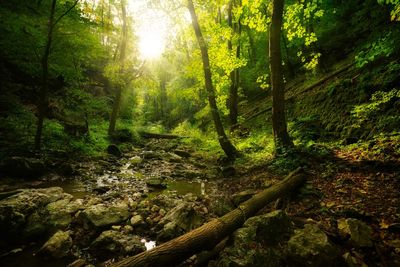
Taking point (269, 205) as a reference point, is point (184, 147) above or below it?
above

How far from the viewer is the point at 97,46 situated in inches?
481

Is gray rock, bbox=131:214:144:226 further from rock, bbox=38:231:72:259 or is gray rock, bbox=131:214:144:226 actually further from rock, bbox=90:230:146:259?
rock, bbox=38:231:72:259

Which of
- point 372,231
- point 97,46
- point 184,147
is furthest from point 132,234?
point 184,147

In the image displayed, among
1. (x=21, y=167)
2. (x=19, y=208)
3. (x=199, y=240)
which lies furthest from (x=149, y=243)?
(x=21, y=167)

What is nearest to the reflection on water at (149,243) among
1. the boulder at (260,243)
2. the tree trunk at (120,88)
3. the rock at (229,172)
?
the boulder at (260,243)

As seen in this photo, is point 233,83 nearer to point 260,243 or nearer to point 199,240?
point 260,243

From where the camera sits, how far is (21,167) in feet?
25.6

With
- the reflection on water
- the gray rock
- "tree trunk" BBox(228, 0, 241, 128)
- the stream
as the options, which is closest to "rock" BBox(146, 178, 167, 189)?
the stream

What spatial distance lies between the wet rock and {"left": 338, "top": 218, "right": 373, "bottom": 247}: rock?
8.78 feet

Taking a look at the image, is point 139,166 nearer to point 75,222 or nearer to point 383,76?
point 75,222

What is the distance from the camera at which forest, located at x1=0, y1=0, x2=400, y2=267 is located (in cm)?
375

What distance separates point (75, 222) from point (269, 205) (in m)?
4.31

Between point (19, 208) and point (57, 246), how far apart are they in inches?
58.9

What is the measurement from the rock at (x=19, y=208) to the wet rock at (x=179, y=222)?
2762 mm
